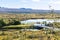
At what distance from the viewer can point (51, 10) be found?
756 inches

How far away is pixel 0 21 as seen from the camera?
46062 mm

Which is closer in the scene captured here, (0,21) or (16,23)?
(0,21)

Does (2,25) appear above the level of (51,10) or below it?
below

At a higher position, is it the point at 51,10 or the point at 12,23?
the point at 51,10

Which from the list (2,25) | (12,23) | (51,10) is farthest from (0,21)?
(51,10)

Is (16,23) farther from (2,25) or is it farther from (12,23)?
(2,25)

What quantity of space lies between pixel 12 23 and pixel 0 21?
4.36 metres

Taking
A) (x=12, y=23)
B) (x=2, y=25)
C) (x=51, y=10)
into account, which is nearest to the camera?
(x=51, y=10)

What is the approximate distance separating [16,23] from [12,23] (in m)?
0.93

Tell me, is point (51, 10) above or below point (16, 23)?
above

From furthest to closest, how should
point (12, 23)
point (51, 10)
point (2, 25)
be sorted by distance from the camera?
point (12, 23), point (2, 25), point (51, 10)

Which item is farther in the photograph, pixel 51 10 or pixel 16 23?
pixel 16 23

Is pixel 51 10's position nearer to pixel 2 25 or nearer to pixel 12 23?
pixel 2 25

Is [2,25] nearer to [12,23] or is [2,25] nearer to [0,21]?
[0,21]
